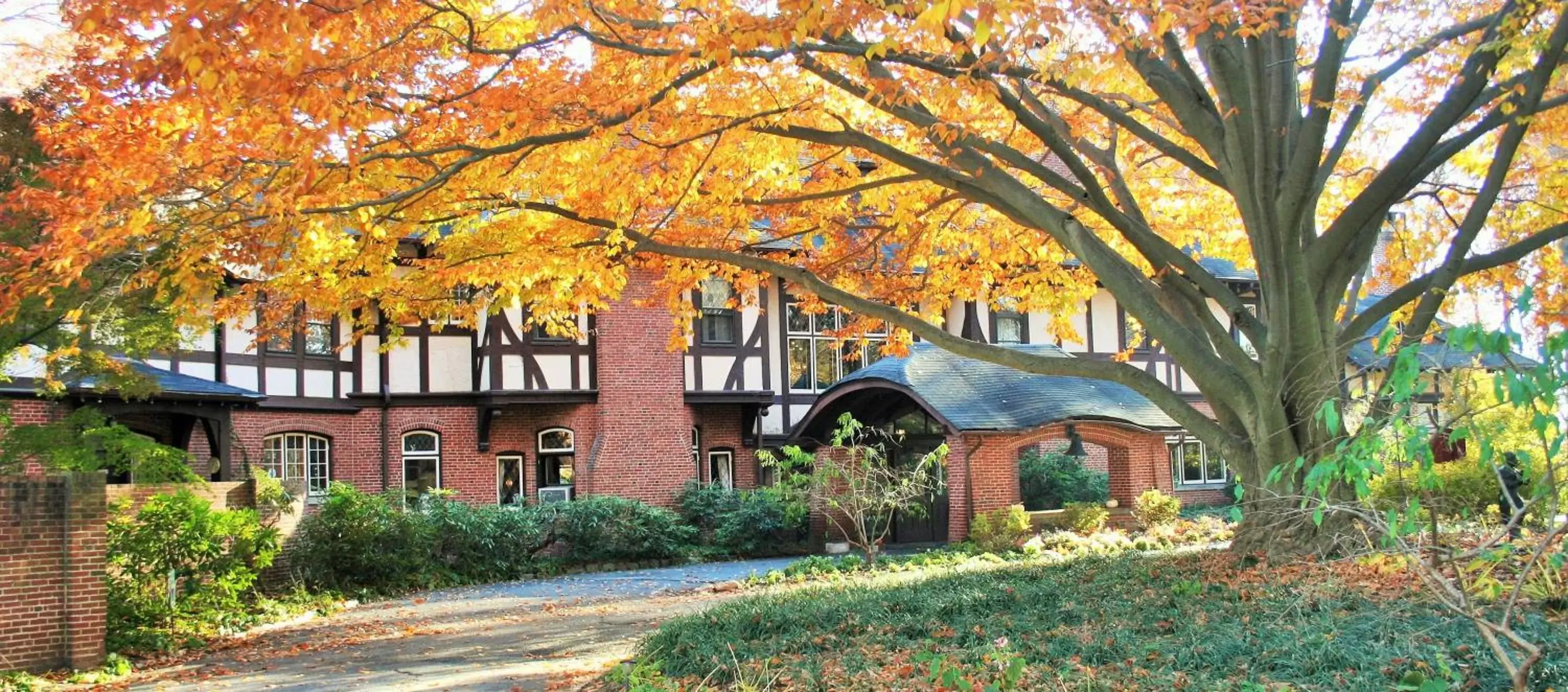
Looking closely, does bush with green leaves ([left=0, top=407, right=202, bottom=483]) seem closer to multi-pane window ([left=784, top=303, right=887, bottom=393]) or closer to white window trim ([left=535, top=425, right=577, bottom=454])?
white window trim ([left=535, top=425, right=577, bottom=454])

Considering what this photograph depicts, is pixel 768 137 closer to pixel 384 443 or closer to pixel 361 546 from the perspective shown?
pixel 361 546

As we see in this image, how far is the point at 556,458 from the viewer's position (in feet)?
79.4

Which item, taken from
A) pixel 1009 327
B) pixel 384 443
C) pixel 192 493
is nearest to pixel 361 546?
pixel 192 493

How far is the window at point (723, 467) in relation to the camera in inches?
999

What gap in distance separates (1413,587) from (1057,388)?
16087 millimetres

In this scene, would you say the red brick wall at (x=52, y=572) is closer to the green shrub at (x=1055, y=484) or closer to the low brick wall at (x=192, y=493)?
the low brick wall at (x=192, y=493)

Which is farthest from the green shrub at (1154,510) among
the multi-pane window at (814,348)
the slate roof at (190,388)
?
the slate roof at (190,388)

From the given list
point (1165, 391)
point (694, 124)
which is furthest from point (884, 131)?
point (1165, 391)

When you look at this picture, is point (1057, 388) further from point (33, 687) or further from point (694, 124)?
point (33, 687)

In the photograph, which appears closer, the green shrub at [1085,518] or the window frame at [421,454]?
the green shrub at [1085,518]

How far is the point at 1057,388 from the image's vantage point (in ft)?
76.7

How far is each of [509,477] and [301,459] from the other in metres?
3.84

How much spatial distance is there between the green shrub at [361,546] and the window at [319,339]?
3747 mm

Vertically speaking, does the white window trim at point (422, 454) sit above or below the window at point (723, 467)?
above
